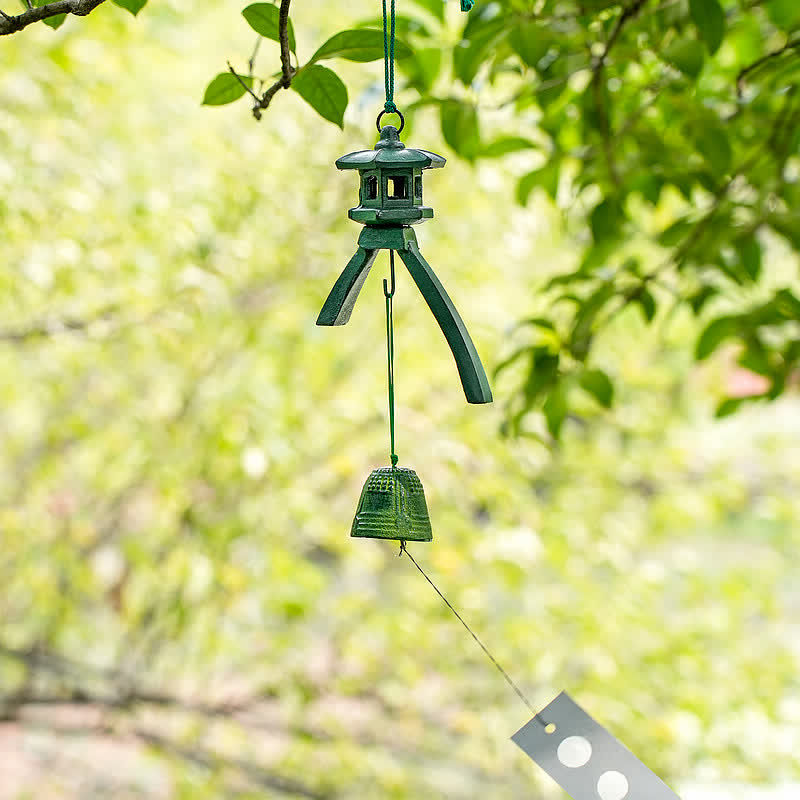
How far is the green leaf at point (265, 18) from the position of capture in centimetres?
60

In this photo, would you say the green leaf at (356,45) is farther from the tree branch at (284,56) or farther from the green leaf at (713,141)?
the green leaf at (713,141)

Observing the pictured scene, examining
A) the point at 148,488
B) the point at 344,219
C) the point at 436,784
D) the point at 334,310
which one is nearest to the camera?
the point at 334,310

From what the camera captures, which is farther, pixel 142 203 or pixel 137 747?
pixel 137 747

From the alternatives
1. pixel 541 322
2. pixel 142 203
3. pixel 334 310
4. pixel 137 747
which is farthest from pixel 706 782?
pixel 334 310

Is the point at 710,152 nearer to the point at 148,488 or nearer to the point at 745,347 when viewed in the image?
the point at 745,347

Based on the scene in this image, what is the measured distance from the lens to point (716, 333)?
1.11 metres

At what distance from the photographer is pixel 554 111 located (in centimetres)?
110

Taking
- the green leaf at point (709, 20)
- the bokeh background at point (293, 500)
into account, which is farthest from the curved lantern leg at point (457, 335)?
the bokeh background at point (293, 500)

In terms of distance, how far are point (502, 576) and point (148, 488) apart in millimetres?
920

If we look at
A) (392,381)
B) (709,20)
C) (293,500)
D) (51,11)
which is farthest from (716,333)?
(293,500)

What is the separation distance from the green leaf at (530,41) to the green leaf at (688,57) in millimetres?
118

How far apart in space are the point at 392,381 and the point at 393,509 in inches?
4.0

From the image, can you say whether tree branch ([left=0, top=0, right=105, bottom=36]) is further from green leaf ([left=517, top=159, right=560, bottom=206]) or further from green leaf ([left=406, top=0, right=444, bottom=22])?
green leaf ([left=517, top=159, right=560, bottom=206])

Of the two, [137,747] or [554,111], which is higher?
[554,111]
